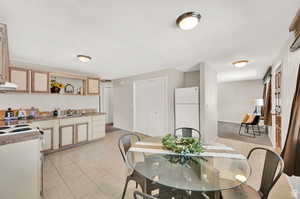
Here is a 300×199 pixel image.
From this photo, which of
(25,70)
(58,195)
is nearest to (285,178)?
(58,195)

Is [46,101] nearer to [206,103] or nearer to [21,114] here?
[21,114]

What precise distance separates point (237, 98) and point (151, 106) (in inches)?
215

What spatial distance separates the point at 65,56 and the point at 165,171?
3246mm

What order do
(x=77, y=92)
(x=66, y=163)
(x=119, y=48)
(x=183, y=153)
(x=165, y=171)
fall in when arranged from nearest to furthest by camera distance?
(x=165, y=171)
(x=183, y=153)
(x=119, y=48)
(x=66, y=163)
(x=77, y=92)

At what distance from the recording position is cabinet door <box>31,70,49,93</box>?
10.5 ft

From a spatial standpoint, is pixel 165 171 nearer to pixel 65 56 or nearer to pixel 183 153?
pixel 183 153

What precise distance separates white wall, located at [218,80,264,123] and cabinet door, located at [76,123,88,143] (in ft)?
24.3

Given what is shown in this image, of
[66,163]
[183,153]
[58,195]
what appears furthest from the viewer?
[66,163]

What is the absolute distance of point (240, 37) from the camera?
6.86 feet

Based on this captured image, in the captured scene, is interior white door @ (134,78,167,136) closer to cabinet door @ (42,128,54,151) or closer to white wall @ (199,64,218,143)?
white wall @ (199,64,218,143)

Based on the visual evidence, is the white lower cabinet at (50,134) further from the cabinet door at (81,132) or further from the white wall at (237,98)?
the white wall at (237,98)

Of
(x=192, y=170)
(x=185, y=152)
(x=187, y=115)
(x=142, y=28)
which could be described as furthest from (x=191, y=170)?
(x=187, y=115)

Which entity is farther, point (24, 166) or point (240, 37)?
point (240, 37)

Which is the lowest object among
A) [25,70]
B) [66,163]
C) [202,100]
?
[66,163]
